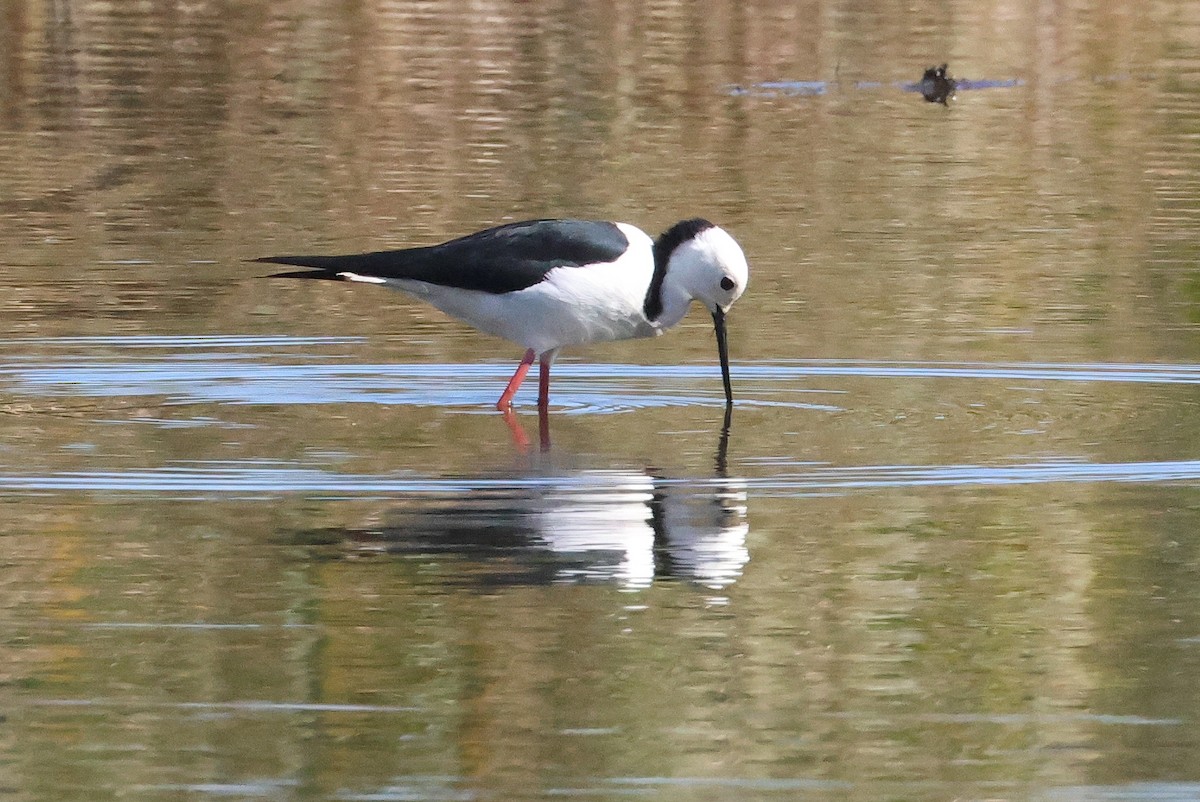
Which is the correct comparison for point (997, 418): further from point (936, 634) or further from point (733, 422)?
point (936, 634)

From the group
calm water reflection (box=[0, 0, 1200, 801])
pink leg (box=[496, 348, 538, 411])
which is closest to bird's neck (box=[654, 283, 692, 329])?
calm water reflection (box=[0, 0, 1200, 801])

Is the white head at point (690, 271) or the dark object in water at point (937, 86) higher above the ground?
the white head at point (690, 271)

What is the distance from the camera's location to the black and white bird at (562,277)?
1001cm

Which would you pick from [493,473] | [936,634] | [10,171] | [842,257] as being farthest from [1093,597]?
[10,171]

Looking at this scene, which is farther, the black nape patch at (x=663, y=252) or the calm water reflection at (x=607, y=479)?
the black nape patch at (x=663, y=252)

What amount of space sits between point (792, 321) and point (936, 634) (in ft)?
17.9

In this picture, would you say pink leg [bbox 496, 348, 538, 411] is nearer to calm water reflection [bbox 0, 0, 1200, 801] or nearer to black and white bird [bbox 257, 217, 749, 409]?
black and white bird [bbox 257, 217, 749, 409]

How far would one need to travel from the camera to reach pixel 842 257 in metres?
13.6

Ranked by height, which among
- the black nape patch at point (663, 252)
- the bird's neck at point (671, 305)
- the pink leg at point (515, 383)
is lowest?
the pink leg at point (515, 383)

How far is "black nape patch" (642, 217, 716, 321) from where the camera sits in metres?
10.1

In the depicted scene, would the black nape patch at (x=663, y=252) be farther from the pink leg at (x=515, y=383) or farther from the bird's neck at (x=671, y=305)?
the pink leg at (x=515, y=383)

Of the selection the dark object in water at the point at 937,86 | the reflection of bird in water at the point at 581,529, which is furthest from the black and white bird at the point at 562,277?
the dark object in water at the point at 937,86

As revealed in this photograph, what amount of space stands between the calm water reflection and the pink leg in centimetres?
20

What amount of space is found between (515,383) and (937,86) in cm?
1196
